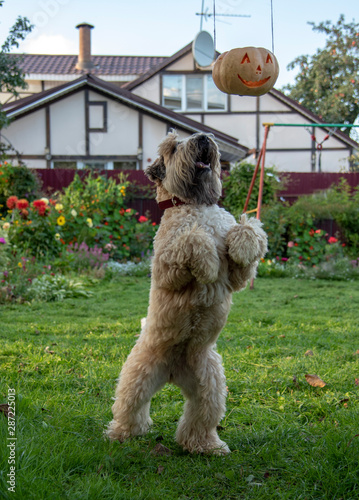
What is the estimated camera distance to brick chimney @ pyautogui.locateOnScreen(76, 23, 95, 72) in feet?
69.5

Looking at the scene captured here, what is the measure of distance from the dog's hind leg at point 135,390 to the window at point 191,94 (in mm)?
17213


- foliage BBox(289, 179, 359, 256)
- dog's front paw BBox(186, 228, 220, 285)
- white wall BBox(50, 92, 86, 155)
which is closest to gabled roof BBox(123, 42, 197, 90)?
white wall BBox(50, 92, 86, 155)

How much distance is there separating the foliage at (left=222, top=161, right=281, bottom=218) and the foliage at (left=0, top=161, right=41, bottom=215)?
492cm

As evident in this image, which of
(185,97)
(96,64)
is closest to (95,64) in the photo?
(96,64)

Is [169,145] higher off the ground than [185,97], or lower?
lower

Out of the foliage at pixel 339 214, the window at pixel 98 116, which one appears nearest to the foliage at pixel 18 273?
the foliage at pixel 339 214

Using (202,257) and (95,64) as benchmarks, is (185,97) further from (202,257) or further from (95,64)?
(202,257)

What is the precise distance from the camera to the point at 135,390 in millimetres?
2740

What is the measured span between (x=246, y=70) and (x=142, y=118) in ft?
41.0

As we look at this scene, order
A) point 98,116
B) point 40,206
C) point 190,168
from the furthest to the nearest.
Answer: point 98,116, point 40,206, point 190,168

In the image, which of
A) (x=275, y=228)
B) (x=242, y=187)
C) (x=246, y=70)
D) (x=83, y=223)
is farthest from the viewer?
(x=242, y=187)

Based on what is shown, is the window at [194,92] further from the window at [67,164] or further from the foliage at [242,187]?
the foliage at [242,187]

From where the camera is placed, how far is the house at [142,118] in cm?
1630

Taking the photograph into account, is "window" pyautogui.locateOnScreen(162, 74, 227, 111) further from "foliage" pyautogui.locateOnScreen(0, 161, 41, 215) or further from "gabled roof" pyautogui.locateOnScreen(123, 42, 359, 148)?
"foliage" pyautogui.locateOnScreen(0, 161, 41, 215)
